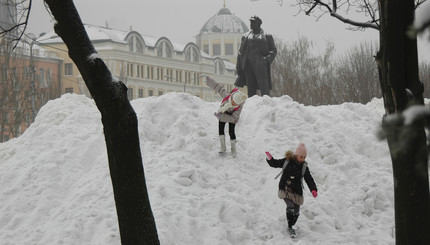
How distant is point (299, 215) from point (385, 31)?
4445 millimetres

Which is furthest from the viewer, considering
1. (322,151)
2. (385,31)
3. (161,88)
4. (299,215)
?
(161,88)

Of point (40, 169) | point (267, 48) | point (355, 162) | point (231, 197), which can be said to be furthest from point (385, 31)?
point (267, 48)

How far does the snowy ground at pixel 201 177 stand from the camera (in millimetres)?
9469

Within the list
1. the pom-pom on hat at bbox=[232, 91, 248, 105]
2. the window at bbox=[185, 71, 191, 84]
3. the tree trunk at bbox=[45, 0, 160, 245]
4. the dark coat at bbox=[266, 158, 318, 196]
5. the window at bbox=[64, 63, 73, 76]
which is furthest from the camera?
the window at bbox=[185, 71, 191, 84]

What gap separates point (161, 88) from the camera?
70.5 m

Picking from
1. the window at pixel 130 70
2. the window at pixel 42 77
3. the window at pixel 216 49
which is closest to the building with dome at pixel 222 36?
the window at pixel 216 49

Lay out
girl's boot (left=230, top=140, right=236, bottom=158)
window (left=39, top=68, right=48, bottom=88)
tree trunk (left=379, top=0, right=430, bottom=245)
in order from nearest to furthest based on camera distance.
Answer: tree trunk (left=379, top=0, right=430, bottom=245)
girl's boot (left=230, top=140, right=236, bottom=158)
window (left=39, top=68, right=48, bottom=88)

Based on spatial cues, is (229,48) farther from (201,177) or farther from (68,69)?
(201,177)

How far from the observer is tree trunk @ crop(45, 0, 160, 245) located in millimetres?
6305

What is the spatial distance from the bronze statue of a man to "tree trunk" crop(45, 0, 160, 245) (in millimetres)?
10519

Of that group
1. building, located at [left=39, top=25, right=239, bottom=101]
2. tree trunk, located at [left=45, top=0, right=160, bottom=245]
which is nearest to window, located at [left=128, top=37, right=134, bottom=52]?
building, located at [left=39, top=25, right=239, bottom=101]

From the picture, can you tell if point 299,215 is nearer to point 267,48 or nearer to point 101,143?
point 101,143

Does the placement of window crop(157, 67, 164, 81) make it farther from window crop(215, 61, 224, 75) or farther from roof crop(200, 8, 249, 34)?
roof crop(200, 8, 249, 34)

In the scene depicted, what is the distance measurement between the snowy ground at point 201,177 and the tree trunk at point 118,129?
2604 mm
